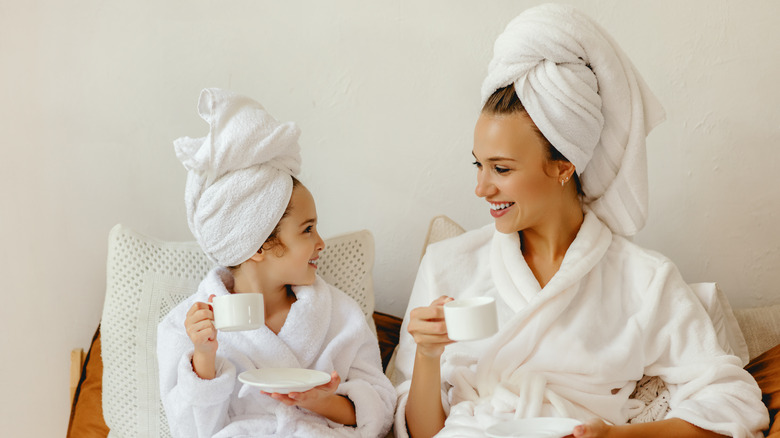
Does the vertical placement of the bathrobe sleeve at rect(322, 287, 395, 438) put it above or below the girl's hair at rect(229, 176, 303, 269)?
below

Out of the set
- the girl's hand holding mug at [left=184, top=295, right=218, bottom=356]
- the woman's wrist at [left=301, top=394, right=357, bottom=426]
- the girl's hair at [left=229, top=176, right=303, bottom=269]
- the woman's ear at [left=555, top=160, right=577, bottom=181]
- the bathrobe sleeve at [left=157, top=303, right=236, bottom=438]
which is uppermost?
the woman's ear at [left=555, top=160, right=577, bottom=181]

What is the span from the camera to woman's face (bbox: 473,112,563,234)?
73.0 inches

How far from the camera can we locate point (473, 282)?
6.63 feet

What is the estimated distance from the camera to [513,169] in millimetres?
1857

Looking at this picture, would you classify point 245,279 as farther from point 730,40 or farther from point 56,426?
point 730,40

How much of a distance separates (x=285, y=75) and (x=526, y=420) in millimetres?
1305

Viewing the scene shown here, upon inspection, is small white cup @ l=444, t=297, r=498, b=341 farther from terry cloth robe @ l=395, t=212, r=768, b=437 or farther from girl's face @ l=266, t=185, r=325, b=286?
girl's face @ l=266, t=185, r=325, b=286

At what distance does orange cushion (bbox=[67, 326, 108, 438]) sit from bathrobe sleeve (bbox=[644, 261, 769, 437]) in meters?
1.39

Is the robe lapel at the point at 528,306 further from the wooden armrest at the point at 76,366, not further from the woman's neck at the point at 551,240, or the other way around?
the wooden armrest at the point at 76,366

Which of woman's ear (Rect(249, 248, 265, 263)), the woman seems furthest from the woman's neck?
woman's ear (Rect(249, 248, 265, 263))

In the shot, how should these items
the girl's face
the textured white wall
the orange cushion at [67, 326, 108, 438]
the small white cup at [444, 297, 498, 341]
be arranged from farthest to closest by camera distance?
1. the textured white wall
2. the orange cushion at [67, 326, 108, 438]
3. the girl's face
4. the small white cup at [444, 297, 498, 341]

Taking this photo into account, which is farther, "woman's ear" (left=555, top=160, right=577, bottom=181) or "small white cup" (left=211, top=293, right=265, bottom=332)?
"woman's ear" (left=555, top=160, right=577, bottom=181)

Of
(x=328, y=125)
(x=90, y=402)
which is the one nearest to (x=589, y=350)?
(x=328, y=125)

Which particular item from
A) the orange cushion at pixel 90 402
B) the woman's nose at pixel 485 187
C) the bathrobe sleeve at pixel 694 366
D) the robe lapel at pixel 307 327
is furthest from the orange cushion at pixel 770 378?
the orange cushion at pixel 90 402
